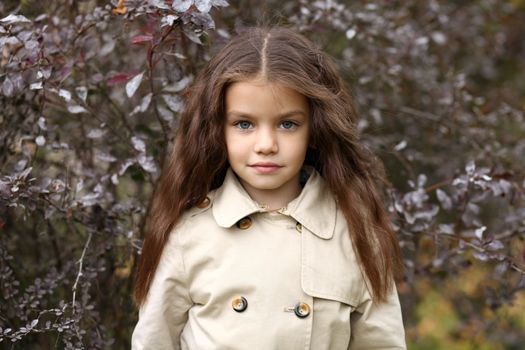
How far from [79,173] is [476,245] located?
1.42 metres

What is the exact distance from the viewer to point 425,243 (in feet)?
10.8

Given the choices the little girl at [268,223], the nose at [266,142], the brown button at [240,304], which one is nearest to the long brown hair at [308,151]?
the little girl at [268,223]

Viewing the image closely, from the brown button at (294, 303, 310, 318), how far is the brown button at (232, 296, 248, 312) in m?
0.14

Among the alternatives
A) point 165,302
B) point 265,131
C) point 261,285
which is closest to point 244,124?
point 265,131

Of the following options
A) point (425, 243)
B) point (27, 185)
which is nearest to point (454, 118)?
point (425, 243)

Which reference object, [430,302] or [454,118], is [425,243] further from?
[430,302]

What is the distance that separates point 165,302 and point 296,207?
47 centimetres

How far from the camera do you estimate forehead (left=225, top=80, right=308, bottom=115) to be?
6.30 feet

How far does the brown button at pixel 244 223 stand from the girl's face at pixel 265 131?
11 cm

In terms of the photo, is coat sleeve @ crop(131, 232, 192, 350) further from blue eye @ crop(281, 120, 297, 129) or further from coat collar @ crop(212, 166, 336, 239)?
blue eye @ crop(281, 120, 297, 129)

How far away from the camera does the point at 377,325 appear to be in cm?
208

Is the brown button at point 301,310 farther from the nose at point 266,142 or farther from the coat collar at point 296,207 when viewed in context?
the nose at point 266,142

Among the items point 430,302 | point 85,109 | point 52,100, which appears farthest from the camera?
point 430,302

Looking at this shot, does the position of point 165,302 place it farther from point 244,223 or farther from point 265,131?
point 265,131
